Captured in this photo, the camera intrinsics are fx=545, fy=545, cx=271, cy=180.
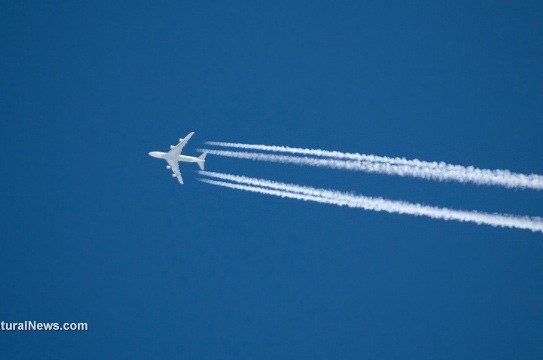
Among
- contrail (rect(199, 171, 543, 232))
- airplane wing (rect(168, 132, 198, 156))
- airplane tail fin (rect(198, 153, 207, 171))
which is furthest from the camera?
airplane wing (rect(168, 132, 198, 156))

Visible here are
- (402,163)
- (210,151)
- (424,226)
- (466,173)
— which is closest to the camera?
(466,173)

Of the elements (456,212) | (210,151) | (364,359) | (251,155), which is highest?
(210,151)

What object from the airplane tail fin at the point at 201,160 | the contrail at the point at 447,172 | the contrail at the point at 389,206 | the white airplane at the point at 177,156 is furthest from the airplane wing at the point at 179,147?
the contrail at the point at 447,172

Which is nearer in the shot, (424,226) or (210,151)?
(210,151)

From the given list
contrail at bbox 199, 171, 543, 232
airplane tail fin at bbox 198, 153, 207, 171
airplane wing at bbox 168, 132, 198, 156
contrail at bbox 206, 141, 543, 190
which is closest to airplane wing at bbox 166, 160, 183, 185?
airplane wing at bbox 168, 132, 198, 156

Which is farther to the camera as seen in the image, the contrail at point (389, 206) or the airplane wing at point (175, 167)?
the airplane wing at point (175, 167)

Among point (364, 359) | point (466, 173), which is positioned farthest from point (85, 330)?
point (466, 173)

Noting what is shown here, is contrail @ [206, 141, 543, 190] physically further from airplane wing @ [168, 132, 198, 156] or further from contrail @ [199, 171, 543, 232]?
airplane wing @ [168, 132, 198, 156]

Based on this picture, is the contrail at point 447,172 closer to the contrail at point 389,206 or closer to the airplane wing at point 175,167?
the contrail at point 389,206

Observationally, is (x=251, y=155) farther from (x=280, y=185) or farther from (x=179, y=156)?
(x=179, y=156)
